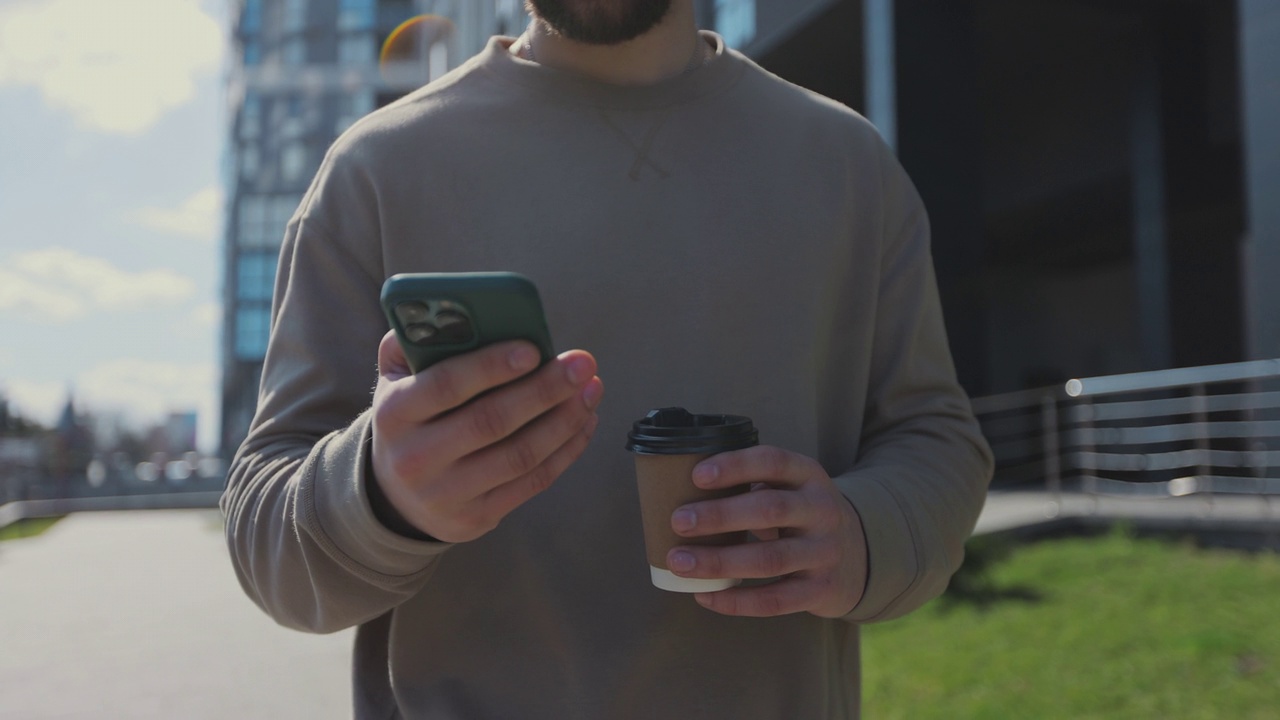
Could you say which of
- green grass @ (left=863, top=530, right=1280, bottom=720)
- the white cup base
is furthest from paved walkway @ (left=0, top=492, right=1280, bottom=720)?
the white cup base

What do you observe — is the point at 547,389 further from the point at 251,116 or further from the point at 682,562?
the point at 251,116

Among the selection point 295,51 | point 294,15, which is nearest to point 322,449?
point 295,51

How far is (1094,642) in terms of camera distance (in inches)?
190

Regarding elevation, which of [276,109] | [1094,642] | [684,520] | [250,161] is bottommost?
[1094,642]

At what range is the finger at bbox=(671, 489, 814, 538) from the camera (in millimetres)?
1103

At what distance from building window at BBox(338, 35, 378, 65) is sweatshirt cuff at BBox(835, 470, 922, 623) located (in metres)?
57.8

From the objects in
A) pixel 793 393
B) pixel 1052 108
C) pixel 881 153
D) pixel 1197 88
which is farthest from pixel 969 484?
pixel 1052 108

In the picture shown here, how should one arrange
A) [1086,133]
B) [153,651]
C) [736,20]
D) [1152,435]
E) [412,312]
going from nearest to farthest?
[412,312], [153,651], [736,20], [1152,435], [1086,133]

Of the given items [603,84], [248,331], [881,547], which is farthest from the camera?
[248,331]

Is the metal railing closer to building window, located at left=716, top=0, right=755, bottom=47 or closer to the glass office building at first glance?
building window, located at left=716, top=0, right=755, bottom=47

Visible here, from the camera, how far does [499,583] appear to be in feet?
4.71

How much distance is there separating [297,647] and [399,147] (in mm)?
5787

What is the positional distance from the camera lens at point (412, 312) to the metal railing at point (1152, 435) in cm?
704

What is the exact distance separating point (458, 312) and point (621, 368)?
557mm
